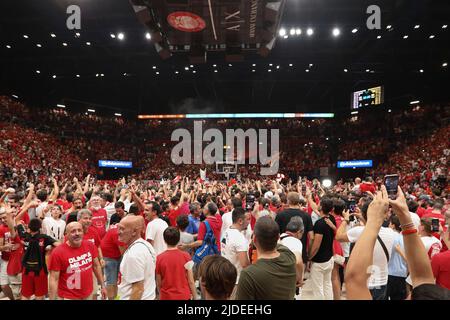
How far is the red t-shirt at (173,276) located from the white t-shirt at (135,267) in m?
0.14

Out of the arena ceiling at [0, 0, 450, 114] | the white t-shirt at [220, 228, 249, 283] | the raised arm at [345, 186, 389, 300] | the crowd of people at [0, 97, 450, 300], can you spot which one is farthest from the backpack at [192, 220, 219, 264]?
the arena ceiling at [0, 0, 450, 114]

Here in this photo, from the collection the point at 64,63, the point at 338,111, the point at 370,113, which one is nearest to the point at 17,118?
the point at 64,63

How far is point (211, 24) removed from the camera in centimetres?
1138

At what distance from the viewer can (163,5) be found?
1014 cm

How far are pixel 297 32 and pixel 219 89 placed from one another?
12869mm

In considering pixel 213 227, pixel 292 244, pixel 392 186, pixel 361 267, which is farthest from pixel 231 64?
pixel 361 267

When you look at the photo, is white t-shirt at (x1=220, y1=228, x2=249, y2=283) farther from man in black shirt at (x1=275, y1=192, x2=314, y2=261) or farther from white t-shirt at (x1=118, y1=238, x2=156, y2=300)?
white t-shirt at (x1=118, y1=238, x2=156, y2=300)

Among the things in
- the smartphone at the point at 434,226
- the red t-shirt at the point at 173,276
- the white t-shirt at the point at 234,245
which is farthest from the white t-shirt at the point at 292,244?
the smartphone at the point at 434,226

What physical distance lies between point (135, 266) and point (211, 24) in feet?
33.5

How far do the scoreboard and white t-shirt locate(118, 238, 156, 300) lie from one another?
350 inches

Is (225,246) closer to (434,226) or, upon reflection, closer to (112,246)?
(112,246)

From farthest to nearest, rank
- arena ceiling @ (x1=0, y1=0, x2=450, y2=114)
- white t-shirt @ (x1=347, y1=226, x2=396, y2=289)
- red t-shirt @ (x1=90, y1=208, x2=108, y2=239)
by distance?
arena ceiling @ (x1=0, y1=0, x2=450, y2=114) < red t-shirt @ (x1=90, y1=208, x2=108, y2=239) < white t-shirt @ (x1=347, y1=226, x2=396, y2=289)

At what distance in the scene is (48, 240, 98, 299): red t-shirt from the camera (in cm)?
325

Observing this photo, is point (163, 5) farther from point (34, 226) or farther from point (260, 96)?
point (260, 96)
